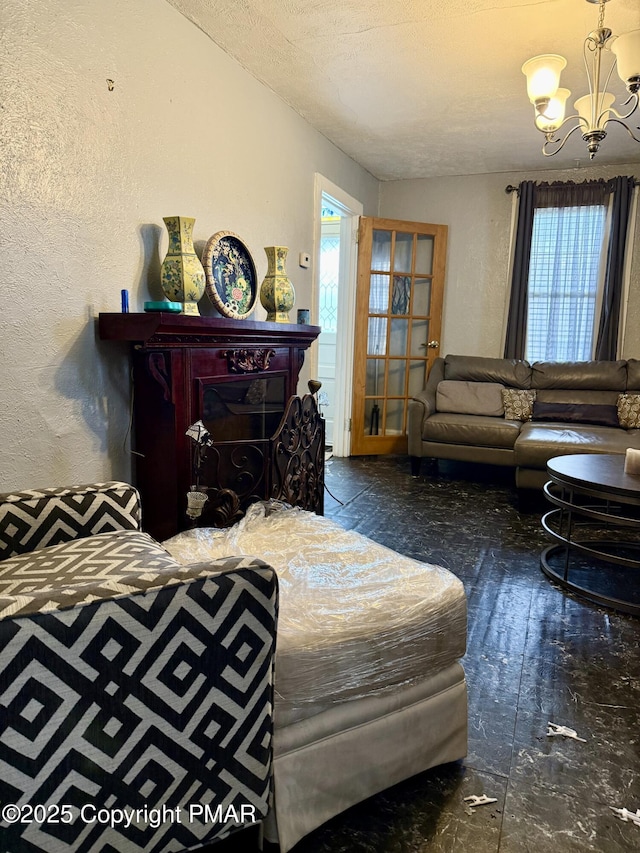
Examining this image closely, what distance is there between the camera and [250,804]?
3.27ft

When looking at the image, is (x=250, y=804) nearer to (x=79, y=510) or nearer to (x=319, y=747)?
(x=319, y=747)

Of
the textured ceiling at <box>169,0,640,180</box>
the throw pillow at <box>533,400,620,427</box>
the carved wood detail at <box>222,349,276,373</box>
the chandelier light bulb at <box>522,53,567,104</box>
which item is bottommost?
the throw pillow at <box>533,400,620,427</box>

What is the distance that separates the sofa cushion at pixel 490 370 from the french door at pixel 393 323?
0.40 m

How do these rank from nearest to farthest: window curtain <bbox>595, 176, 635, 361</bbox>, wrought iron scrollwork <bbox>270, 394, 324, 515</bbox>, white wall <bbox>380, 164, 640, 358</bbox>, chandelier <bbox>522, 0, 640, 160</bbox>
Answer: chandelier <bbox>522, 0, 640, 160</bbox>, wrought iron scrollwork <bbox>270, 394, 324, 515</bbox>, window curtain <bbox>595, 176, 635, 361</bbox>, white wall <bbox>380, 164, 640, 358</bbox>

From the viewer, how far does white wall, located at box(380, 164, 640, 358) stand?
490cm

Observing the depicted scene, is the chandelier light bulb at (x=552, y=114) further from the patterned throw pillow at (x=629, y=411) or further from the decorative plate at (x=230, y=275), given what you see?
the patterned throw pillow at (x=629, y=411)

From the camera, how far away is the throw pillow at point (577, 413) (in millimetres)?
4086

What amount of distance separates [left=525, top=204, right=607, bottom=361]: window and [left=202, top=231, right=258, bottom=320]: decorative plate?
294 centimetres

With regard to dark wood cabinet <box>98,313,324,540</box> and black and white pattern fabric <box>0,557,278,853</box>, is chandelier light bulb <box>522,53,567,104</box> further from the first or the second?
black and white pattern fabric <box>0,557,278,853</box>

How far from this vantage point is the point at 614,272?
14.7 feet

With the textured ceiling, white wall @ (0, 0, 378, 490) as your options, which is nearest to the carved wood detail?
white wall @ (0, 0, 378, 490)

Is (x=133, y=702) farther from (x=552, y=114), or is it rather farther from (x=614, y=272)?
(x=614, y=272)

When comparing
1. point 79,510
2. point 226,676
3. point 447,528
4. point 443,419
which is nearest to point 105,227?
point 79,510

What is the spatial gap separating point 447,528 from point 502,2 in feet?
8.05
